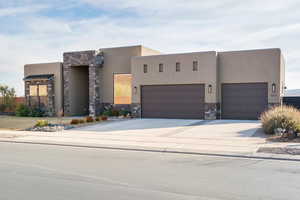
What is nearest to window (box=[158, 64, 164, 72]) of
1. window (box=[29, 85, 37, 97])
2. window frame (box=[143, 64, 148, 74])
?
window frame (box=[143, 64, 148, 74])

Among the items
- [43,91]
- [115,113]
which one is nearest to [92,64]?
[115,113]

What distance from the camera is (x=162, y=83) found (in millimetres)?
20828

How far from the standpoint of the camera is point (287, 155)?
8453mm

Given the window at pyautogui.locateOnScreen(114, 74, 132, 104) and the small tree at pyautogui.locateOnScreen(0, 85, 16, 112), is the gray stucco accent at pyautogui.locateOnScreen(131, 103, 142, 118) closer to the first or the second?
the window at pyautogui.locateOnScreen(114, 74, 132, 104)

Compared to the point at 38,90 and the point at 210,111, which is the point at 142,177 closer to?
the point at 210,111

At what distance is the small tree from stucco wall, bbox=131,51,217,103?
42.8ft

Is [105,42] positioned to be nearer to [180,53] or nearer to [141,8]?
[180,53]

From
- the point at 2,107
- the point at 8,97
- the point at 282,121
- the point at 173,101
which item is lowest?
the point at 282,121

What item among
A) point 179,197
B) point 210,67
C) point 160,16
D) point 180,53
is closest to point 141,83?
point 180,53

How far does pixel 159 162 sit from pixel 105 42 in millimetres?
18351

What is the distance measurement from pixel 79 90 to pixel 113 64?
447 centimetres

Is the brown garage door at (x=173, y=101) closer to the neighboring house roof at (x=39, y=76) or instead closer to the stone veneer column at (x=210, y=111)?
the stone veneer column at (x=210, y=111)

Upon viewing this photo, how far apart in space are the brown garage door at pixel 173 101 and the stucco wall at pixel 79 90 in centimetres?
689

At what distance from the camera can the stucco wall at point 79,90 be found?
81.3 ft
